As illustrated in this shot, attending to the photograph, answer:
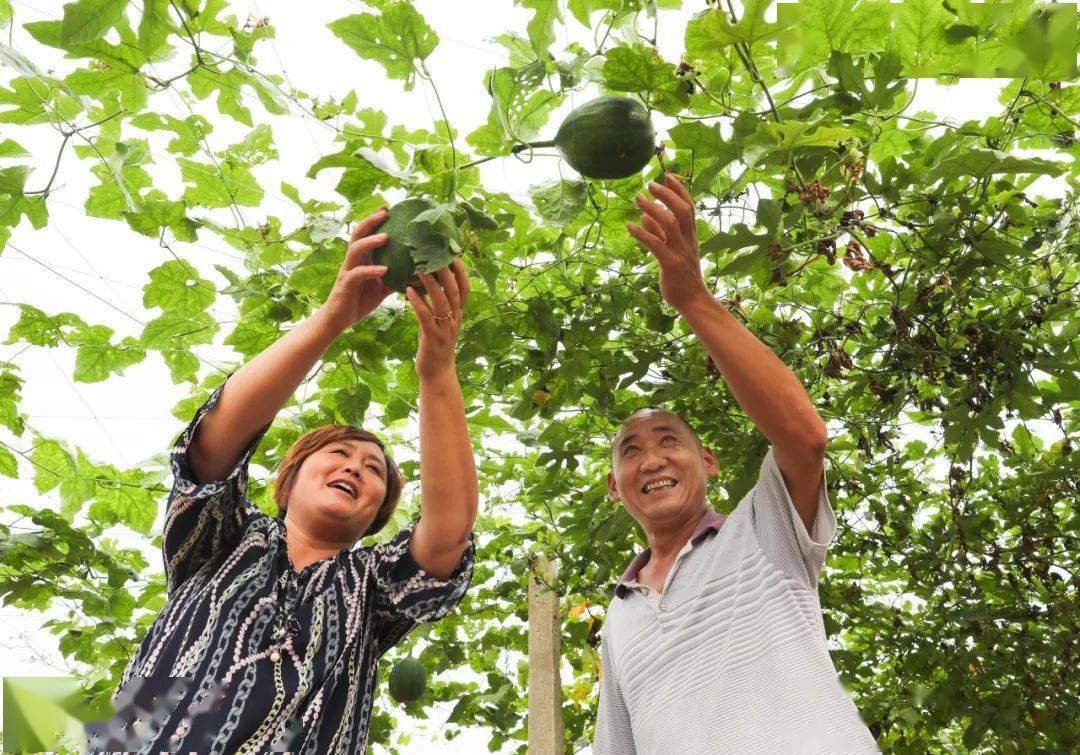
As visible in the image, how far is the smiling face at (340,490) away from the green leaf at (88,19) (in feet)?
3.03

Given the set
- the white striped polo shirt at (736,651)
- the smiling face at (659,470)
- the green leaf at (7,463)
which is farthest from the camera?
the green leaf at (7,463)

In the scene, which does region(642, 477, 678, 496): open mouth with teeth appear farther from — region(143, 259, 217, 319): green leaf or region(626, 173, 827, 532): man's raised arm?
region(143, 259, 217, 319): green leaf

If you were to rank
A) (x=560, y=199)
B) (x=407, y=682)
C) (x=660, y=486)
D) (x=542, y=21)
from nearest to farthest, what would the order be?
(x=542, y=21) < (x=560, y=199) < (x=660, y=486) < (x=407, y=682)

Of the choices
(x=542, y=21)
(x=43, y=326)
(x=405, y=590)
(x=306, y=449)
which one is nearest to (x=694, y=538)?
(x=405, y=590)

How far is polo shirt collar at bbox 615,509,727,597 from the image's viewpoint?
204cm

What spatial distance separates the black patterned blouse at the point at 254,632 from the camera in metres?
1.46

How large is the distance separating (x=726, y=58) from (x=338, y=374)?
1397 mm

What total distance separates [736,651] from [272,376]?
102 centimetres

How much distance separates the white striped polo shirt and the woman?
43 cm

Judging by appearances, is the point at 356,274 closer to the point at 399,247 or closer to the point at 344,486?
the point at 399,247

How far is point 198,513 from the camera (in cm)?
167

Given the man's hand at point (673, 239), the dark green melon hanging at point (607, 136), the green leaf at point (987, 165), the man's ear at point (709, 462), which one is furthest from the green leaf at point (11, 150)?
the green leaf at point (987, 165)

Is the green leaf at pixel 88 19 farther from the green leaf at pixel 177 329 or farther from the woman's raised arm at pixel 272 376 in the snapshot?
the green leaf at pixel 177 329

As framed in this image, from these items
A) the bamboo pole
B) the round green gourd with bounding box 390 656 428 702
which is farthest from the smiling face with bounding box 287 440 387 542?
the round green gourd with bounding box 390 656 428 702
